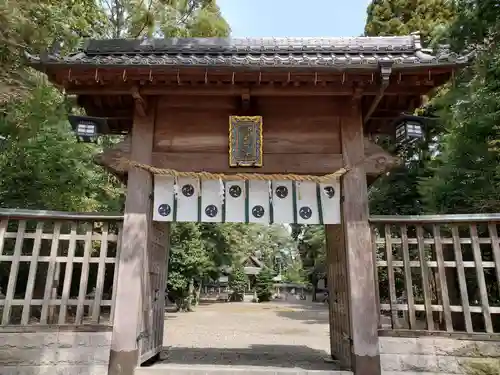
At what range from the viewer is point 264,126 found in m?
6.03

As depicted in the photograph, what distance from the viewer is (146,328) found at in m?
5.84

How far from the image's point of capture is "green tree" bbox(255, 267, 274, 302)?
33062mm

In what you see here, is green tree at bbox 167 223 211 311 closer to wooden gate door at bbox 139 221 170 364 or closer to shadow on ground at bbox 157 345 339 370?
shadow on ground at bbox 157 345 339 370

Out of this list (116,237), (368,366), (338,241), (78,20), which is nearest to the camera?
(368,366)

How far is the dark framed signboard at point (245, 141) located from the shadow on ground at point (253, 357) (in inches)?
154

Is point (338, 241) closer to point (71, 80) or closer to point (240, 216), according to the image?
point (240, 216)

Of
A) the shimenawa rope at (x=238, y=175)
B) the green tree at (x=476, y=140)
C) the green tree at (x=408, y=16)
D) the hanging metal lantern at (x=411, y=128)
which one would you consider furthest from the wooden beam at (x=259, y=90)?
the green tree at (x=408, y=16)

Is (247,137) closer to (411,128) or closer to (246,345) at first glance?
(411,128)

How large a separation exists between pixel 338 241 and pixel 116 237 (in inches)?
150

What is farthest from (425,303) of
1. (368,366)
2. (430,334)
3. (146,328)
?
(146,328)

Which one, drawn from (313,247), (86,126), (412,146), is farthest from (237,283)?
(86,126)

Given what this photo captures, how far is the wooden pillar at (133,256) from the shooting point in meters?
5.15

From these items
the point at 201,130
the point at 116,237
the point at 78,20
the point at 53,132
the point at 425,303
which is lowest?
the point at 425,303

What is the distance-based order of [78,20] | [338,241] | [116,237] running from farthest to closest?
[78,20] → [338,241] → [116,237]
